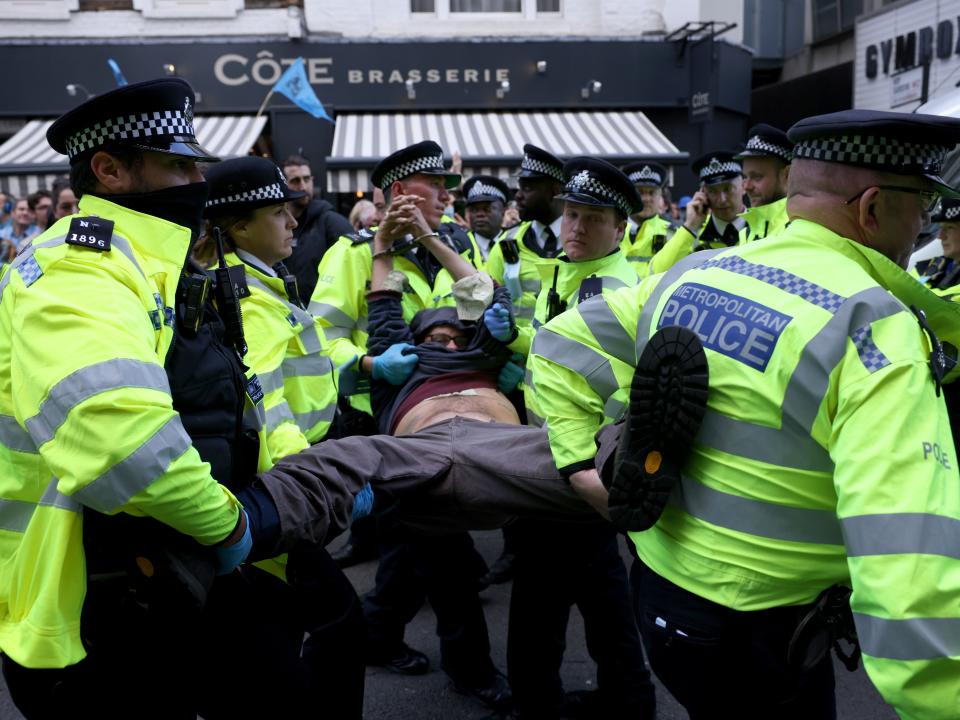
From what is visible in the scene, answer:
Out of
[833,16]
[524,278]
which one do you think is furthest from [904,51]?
[524,278]

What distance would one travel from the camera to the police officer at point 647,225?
720 centimetres

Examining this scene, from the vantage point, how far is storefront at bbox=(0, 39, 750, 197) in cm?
1216

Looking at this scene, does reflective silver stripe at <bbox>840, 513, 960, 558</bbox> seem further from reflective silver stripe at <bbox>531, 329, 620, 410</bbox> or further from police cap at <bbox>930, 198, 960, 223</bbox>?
police cap at <bbox>930, 198, 960, 223</bbox>

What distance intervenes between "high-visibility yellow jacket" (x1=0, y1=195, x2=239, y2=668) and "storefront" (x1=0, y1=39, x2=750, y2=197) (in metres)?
10.1

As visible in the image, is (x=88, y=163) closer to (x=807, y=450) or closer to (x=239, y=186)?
(x=239, y=186)

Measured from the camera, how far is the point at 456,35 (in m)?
12.8

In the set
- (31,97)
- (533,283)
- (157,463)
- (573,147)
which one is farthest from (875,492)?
(31,97)

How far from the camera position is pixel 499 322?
136 inches

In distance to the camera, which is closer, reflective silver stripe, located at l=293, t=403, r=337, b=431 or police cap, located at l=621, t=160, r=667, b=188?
reflective silver stripe, located at l=293, t=403, r=337, b=431

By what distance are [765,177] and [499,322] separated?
97.7 inches

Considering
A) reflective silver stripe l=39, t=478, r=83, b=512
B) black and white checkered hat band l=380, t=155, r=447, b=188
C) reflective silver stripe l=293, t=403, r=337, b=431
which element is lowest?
reflective silver stripe l=293, t=403, r=337, b=431

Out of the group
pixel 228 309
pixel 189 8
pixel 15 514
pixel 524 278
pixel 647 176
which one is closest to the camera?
pixel 15 514

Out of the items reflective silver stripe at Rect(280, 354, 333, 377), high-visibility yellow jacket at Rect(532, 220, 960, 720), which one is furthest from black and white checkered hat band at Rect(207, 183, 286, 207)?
high-visibility yellow jacket at Rect(532, 220, 960, 720)

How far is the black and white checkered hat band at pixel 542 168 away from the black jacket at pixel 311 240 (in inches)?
74.2
